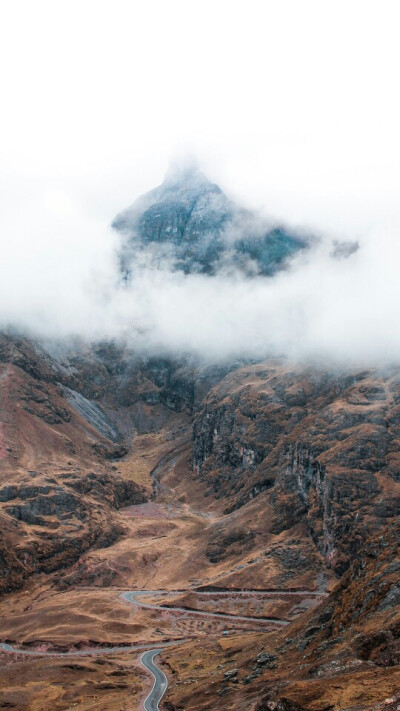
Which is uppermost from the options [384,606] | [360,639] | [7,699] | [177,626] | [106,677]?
[384,606]

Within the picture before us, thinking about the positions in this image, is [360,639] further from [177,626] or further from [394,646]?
[177,626]

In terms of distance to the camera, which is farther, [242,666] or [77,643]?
[77,643]

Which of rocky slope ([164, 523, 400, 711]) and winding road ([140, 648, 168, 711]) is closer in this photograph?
rocky slope ([164, 523, 400, 711])

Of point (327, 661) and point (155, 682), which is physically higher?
point (327, 661)

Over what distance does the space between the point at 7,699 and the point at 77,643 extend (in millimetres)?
53921

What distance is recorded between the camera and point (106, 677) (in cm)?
14750

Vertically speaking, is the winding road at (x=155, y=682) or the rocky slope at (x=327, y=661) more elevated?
the rocky slope at (x=327, y=661)

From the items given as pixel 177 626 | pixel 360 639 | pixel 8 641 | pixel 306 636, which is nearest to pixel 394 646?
pixel 360 639

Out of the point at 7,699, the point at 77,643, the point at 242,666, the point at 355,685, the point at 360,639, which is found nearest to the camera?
the point at 355,685

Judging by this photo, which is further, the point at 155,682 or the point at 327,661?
the point at 155,682

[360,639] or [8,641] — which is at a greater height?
[360,639]

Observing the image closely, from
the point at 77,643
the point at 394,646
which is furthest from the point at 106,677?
the point at 394,646

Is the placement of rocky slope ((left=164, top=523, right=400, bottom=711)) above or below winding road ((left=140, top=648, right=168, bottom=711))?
above

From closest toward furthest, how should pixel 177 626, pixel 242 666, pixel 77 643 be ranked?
pixel 242 666 → pixel 77 643 → pixel 177 626
